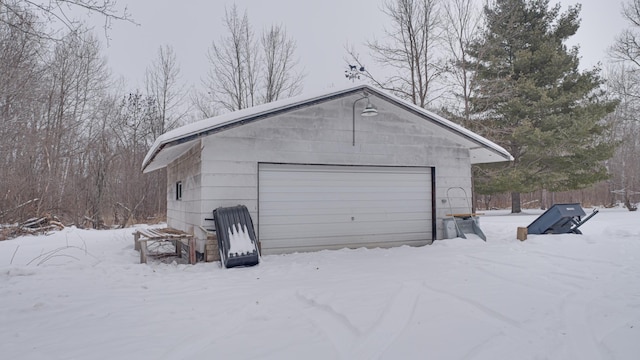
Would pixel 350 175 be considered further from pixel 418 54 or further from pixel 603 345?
pixel 418 54

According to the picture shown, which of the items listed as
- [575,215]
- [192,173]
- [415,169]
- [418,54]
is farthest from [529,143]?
[192,173]

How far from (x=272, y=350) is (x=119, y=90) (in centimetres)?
2073

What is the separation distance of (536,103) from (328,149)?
48.1 feet

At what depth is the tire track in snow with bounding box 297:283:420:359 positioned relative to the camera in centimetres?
301

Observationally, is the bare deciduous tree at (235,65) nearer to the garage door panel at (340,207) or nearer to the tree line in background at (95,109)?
the tree line in background at (95,109)

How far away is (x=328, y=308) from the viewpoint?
4.07 meters

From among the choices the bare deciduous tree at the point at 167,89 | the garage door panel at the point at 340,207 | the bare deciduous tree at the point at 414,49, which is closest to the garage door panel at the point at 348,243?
the garage door panel at the point at 340,207

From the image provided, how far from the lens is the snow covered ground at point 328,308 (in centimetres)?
302

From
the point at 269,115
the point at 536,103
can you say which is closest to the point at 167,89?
the point at 269,115

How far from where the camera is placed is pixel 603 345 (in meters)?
2.98

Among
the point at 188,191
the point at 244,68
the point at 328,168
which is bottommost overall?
the point at 188,191

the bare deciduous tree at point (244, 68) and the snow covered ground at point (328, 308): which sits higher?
the bare deciduous tree at point (244, 68)

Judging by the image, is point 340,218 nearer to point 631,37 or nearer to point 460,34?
point 460,34

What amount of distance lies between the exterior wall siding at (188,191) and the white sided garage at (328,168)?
22mm
